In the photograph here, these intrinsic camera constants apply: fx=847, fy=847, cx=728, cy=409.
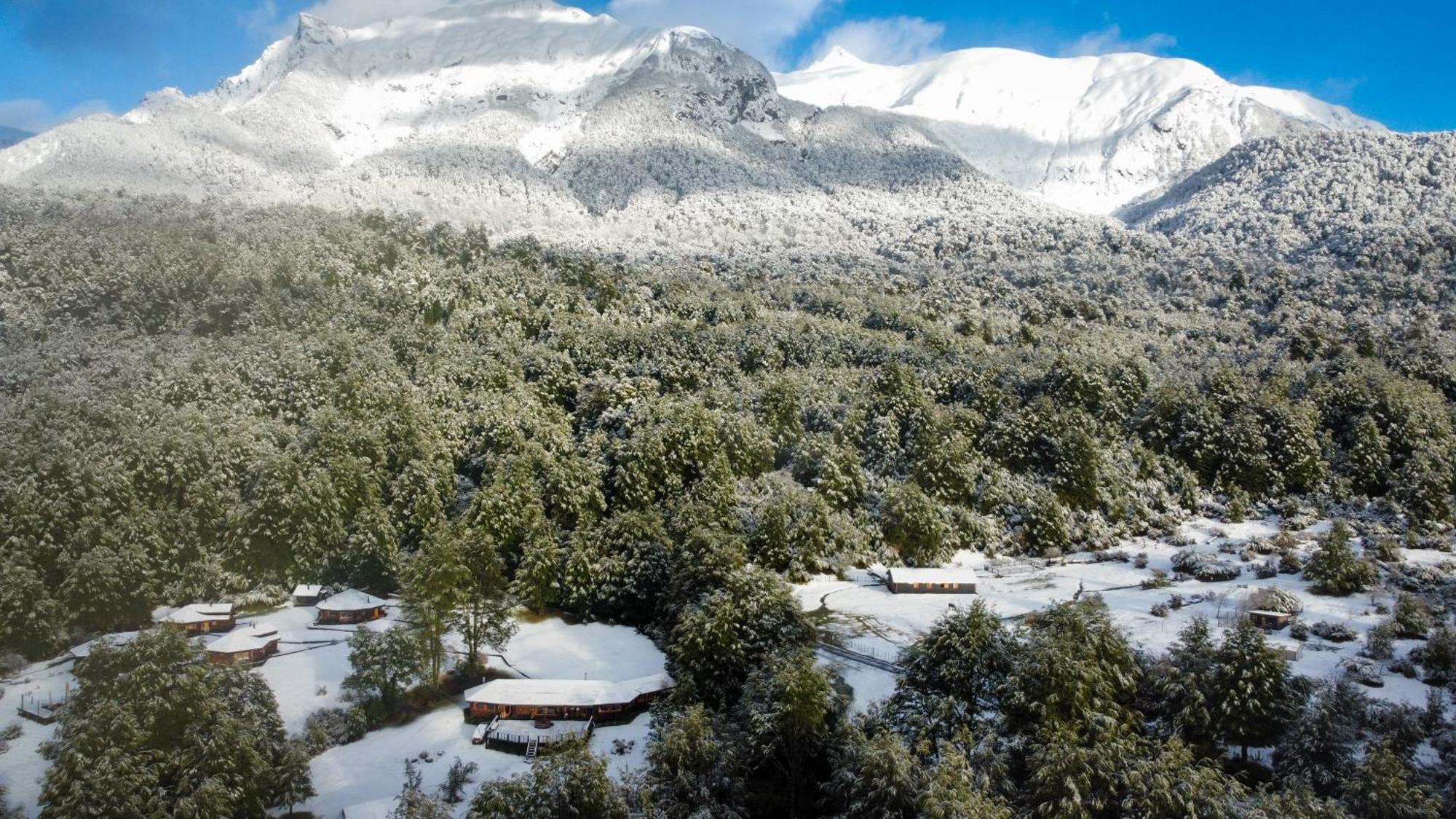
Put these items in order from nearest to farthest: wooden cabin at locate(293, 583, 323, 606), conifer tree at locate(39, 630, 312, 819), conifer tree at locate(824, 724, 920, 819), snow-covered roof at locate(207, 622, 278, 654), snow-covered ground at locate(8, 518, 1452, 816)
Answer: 1. conifer tree at locate(39, 630, 312, 819)
2. conifer tree at locate(824, 724, 920, 819)
3. snow-covered ground at locate(8, 518, 1452, 816)
4. snow-covered roof at locate(207, 622, 278, 654)
5. wooden cabin at locate(293, 583, 323, 606)

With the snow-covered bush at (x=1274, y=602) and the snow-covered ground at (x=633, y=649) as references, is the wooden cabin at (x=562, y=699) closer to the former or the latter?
the snow-covered ground at (x=633, y=649)

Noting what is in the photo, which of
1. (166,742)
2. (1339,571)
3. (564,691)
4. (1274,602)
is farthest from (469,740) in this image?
(1339,571)

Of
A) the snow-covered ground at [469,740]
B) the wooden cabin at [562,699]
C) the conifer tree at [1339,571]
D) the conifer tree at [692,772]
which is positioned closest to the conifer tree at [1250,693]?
the conifer tree at [692,772]

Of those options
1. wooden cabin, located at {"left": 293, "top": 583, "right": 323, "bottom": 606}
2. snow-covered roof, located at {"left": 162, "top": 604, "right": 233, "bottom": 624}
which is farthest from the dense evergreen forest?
snow-covered roof, located at {"left": 162, "top": 604, "right": 233, "bottom": 624}

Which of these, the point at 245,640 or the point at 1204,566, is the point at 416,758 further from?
the point at 1204,566

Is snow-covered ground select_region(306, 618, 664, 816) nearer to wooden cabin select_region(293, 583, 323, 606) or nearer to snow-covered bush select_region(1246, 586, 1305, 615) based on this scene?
wooden cabin select_region(293, 583, 323, 606)
